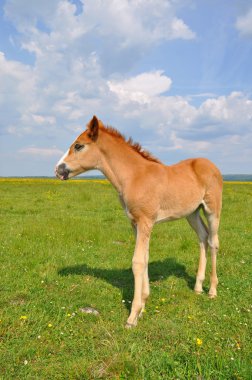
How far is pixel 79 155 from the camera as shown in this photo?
243 inches

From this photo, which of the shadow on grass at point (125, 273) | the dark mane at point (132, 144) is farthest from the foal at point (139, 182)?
the shadow on grass at point (125, 273)

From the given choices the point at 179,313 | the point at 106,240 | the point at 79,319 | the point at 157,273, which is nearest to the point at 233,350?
the point at 179,313

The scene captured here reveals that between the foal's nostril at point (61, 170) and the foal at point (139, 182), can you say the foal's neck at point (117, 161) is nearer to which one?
the foal at point (139, 182)

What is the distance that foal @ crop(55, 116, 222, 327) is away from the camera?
5734 mm

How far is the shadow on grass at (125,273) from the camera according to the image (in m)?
7.42

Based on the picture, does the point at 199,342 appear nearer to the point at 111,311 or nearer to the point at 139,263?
the point at 139,263

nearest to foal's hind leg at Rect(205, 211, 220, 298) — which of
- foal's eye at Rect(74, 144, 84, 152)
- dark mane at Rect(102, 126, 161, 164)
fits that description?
dark mane at Rect(102, 126, 161, 164)

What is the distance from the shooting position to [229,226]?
45.5 feet

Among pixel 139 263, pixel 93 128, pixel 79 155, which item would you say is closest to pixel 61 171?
pixel 79 155

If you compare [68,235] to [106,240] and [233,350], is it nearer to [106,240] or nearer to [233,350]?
[106,240]

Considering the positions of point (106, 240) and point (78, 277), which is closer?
point (78, 277)

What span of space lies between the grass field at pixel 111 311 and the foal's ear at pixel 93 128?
9.88 ft

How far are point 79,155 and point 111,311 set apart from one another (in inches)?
112

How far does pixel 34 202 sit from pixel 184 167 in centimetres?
1496
